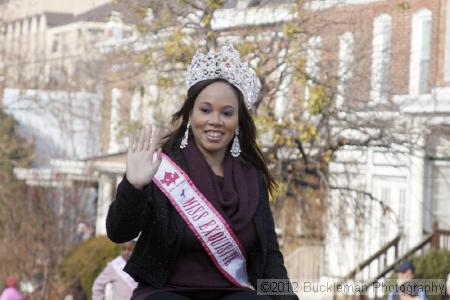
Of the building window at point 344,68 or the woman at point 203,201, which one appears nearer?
the woman at point 203,201

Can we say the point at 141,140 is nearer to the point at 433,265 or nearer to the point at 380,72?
the point at 380,72

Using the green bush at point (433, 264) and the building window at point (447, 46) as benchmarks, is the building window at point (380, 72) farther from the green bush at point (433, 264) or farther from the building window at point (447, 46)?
the building window at point (447, 46)

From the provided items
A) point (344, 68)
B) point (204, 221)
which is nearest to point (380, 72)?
point (344, 68)

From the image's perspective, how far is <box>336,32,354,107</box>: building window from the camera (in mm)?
15281

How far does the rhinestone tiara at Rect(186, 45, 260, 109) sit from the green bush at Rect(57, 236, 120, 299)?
15.1 m

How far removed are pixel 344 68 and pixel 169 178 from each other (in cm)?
1084

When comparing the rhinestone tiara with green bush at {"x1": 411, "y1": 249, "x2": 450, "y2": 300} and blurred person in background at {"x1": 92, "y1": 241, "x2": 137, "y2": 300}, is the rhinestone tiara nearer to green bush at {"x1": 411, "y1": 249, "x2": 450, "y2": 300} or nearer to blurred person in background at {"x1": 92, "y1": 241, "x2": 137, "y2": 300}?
blurred person in background at {"x1": 92, "y1": 241, "x2": 137, "y2": 300}

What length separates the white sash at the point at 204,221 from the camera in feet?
15.8

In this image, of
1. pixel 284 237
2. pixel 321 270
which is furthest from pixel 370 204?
pixel 321 270

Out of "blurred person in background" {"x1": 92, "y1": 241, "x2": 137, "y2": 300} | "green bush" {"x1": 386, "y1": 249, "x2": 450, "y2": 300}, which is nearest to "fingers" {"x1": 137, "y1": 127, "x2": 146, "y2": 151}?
"blurred person in background" {"x1": 92, "y1": 241, "x2": 137, "y2": 300}

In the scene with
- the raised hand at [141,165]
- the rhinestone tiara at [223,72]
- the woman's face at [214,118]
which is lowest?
the raised hand at [141,165]

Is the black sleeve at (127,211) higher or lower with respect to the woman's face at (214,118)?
lower

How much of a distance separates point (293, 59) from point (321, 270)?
28.8ft

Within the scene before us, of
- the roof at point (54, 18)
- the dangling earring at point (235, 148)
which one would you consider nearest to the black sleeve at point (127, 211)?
the dangling earring at point (235, 148)
